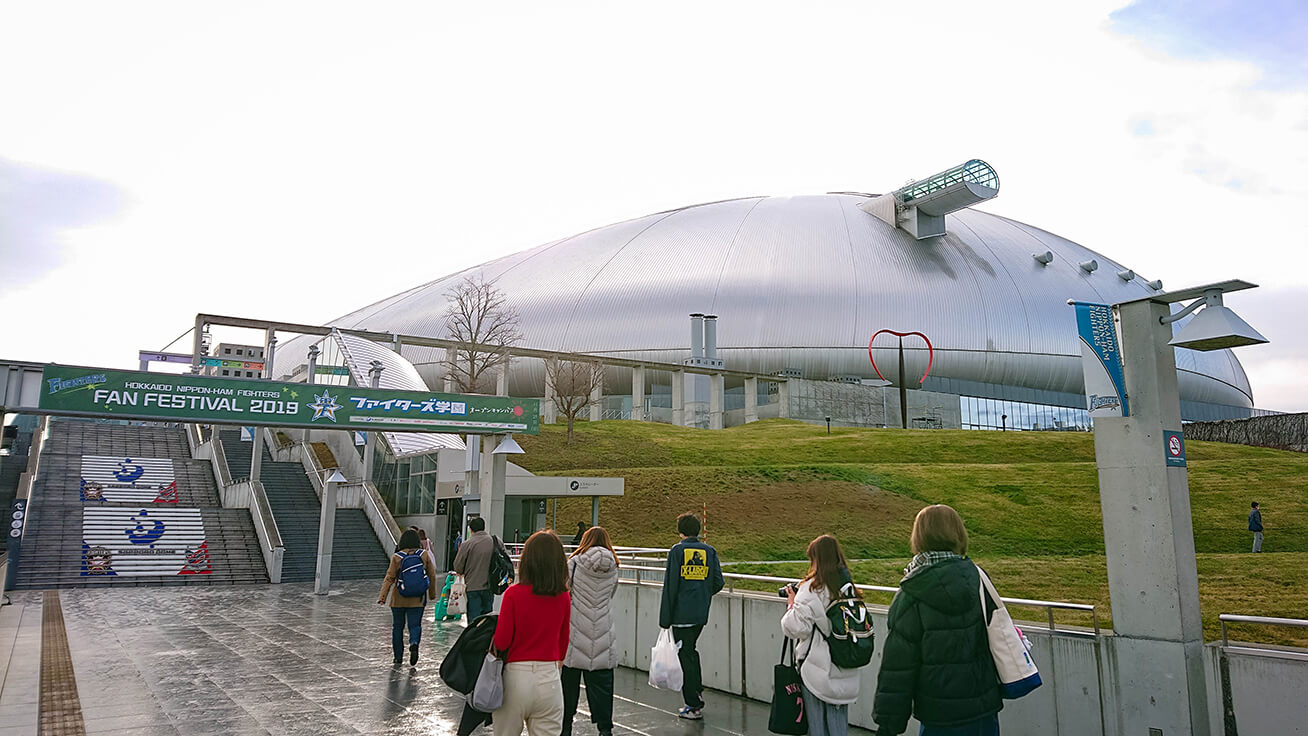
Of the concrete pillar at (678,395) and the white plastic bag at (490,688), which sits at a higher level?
the concrete pillar at (678,395)

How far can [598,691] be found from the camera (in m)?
6.74

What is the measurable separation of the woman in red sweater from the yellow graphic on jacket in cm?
268

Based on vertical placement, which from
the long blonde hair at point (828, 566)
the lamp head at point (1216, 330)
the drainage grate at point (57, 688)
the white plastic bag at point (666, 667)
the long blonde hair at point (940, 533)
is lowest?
the drainage grate at point (57, 688)

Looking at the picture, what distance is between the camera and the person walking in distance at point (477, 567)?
1038cm

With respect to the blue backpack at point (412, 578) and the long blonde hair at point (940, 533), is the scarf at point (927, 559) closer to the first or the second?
the long blonde hair at point (940, 533)

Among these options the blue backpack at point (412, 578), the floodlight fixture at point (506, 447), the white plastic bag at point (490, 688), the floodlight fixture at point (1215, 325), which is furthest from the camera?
the floodlight fixture at point (506, 447)

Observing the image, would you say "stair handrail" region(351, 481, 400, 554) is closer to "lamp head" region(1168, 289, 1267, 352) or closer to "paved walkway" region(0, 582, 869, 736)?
"paved walkway" region(0, 582, 869, 736)

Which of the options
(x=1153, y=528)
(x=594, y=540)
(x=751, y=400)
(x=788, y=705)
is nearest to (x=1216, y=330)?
(x=1153, y=528)

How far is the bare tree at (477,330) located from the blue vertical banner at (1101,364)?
42.6 meters

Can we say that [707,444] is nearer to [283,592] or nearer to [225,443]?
[225,443]

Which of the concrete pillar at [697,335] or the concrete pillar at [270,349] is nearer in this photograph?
the concrete pillar at [270,349]

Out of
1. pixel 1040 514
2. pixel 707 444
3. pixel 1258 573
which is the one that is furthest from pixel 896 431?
pixel 1258 573

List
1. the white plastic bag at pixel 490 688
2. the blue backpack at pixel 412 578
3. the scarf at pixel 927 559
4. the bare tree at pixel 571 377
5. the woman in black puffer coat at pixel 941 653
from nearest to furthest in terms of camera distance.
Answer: the woman in black puffer coat at pixel 941 653 < the scarf at pixel 927 559 < the white plastic bag at pixel 490 688 < the blue backpack at pixel 412 578 < the bare tree at pixel 571 377

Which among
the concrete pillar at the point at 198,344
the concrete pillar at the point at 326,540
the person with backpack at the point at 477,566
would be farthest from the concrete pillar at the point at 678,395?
the person with backpack at the point at 477,566
